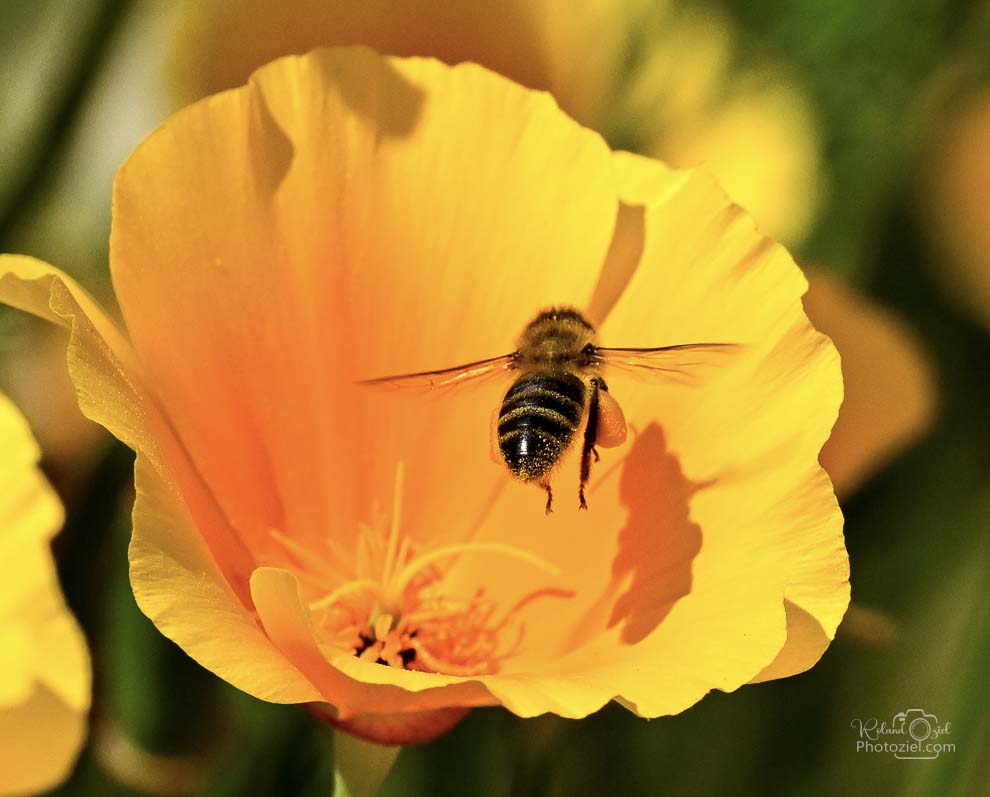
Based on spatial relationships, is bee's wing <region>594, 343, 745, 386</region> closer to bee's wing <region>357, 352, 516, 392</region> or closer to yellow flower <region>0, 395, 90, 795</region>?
bee's wing <region>357, 352, 516, 392</region>

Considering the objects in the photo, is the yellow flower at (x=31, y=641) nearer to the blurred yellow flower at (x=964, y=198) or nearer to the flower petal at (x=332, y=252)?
the flower petal at (x=332, y=252)

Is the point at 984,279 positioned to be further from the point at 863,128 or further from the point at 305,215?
the point at 305,215

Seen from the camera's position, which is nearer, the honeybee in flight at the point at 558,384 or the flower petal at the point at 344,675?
the flower petal at the point at 344,675

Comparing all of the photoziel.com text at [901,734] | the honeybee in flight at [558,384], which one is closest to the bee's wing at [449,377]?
the honeybee in flight at [558,384]

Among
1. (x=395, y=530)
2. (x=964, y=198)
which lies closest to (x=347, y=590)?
(x=395, y=530)

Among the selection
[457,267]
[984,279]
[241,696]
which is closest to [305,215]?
[457,267]

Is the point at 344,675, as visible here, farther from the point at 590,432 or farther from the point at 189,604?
the point at 590,432

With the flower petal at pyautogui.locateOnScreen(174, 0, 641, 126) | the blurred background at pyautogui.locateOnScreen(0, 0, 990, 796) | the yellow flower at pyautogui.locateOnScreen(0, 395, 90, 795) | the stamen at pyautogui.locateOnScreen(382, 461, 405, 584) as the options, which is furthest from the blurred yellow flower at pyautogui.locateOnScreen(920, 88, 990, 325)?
the yellow flower at pyautogui.locateOnScreen(0, 395, 90, 795)
